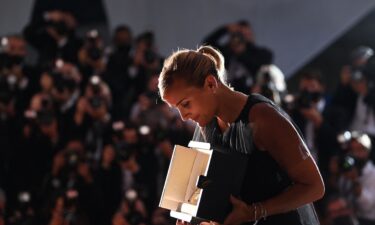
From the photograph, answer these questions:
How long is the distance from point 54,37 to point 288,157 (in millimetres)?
3972

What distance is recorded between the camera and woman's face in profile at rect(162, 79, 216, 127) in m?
2.16

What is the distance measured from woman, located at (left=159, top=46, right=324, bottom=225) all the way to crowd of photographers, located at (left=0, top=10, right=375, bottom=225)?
2.46 metres

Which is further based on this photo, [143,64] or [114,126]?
[143,64]

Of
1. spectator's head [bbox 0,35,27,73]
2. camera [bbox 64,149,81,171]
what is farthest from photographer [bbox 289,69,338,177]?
spectator's head [bbox 0,35,27,73]

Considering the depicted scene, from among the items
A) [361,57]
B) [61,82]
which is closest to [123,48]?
[61,82]

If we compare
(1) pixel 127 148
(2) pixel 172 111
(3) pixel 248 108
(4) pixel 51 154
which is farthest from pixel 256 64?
(3) pixel 248 108

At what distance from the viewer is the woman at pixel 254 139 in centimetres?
211

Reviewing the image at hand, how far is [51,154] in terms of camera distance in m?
5.18

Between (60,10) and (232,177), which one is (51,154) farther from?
(232,177)

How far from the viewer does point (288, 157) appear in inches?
83.1

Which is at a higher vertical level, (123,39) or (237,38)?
(237,38)

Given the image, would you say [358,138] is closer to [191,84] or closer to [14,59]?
[14,59]

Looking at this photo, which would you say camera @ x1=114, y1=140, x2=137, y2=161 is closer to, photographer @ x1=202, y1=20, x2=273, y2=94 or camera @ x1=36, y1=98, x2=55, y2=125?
camera @ x1=36, y1=98, x2=55, y2=125

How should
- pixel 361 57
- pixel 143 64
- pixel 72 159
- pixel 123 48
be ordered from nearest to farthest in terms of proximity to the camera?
pixel 72 159 → pixel 361 57 → pixel 143 64 → pixel 123 48
